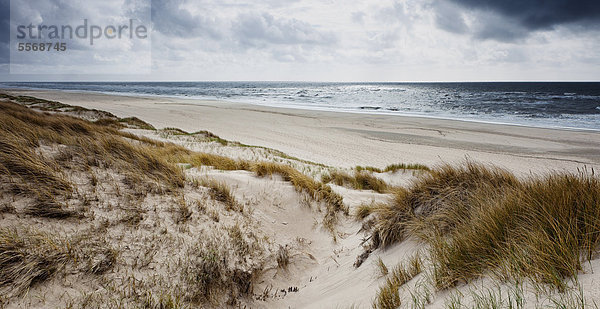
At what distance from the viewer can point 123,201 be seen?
4.20m

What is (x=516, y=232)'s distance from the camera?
8.26ft

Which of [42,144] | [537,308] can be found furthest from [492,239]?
[42,144]

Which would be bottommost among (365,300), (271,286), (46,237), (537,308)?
(271,286)

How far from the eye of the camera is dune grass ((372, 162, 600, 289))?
2.07 m

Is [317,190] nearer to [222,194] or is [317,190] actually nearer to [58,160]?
[222,194]

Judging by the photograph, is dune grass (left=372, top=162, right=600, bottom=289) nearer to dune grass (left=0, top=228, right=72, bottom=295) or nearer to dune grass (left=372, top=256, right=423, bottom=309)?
dune grass (left=372, top=256, right=423, bottom=309)

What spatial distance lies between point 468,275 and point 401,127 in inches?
864

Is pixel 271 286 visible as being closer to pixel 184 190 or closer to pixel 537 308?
pixel 184 190

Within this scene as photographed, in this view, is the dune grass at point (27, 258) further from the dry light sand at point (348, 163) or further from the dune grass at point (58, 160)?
the dune grass at point (58, 160)

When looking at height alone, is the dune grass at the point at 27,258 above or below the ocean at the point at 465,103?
below

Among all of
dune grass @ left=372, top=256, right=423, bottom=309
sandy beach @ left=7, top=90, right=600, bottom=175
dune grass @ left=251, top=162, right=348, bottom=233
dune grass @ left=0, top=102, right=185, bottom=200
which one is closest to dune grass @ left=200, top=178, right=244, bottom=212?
dune grass @ left=0, top=102, right=185, bottom=200

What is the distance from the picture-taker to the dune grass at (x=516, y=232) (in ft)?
6.78

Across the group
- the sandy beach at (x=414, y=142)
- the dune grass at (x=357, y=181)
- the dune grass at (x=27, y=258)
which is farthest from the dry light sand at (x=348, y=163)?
the dune grass at (x=357, y=181)

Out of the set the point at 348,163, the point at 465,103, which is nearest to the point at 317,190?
the point at 348,163
